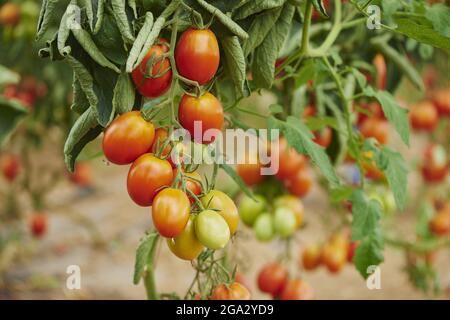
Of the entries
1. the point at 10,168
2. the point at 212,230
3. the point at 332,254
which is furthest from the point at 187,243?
the point at 10,168

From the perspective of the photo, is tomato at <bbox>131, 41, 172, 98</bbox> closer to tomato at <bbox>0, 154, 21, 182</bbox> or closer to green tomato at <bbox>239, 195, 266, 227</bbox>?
green tomato at <bbox>239, 195, 266, 227</bbox>

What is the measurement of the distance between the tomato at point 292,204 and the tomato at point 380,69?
322mm

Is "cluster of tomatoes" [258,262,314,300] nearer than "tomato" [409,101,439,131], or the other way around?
"cluster of tomatoes" [258,262,314,300]

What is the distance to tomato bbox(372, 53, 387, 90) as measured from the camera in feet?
4.86

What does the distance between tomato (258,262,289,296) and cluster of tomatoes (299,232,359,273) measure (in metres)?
0.32

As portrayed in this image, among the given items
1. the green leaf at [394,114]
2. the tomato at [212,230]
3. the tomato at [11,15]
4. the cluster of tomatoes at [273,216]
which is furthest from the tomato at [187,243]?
the tomato at [11,15]

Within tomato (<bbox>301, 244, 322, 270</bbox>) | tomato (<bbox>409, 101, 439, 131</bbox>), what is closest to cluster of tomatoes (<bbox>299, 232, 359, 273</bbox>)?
tomato (<bbox>301, 244, 322, 270</bbox>)

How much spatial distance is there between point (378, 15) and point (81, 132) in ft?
1.51

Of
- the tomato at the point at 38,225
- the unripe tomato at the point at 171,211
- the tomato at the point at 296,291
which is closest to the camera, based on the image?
the unripe tomato at the point at 171,211

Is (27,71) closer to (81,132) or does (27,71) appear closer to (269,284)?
(269,284)

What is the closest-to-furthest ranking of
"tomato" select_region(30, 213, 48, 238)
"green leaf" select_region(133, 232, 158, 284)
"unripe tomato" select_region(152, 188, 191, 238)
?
"unripe tomato" select_region(152, 188, 191, 238), "green leaf" select_region(133, 232, 158, 284), "tomato" select_region(30, 213, 48, 238)

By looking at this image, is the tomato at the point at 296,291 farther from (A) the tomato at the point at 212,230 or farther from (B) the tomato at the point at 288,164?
(A) the tomato at the point at 212,230

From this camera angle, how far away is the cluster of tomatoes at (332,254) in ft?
6.07

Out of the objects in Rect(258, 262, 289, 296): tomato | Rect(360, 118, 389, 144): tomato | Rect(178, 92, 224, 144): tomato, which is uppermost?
Rect(360, 118, 389, 144): tomato
